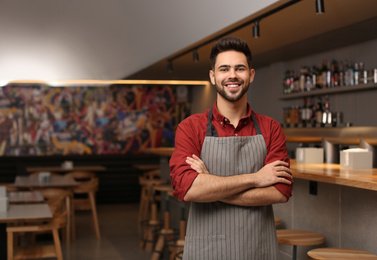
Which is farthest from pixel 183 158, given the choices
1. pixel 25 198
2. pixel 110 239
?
pixel 110 239

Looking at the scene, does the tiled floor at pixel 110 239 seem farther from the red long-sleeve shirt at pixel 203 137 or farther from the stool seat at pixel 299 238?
the red long-sleeve shirt at pixel 203 137

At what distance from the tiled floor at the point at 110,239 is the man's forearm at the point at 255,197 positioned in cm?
409

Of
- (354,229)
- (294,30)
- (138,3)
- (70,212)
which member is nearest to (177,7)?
(138,3)

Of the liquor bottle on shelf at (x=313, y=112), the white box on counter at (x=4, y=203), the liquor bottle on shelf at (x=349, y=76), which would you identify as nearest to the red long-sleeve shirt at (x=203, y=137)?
the white box on counter at (x=4, y=203)

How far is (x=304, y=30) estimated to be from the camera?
16.2 feet

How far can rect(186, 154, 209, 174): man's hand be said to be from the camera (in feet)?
6.24

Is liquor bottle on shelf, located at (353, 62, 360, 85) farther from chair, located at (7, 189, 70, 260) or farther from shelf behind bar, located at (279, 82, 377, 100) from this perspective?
chair, located at (7, 189, 70, 260)

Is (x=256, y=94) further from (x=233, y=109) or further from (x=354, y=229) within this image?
(x=233, y=109)

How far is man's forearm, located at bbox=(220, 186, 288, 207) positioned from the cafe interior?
0.94 metres

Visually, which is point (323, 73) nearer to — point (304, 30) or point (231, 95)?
point (304, 30)

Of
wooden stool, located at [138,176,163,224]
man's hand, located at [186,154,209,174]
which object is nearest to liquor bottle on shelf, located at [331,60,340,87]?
wooden stool, located at [138,176,163,224]

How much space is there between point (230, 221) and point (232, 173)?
19 cm

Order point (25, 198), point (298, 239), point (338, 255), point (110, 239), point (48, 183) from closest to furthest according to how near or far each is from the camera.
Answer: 1. point (338, 255)
2. point (298, 239)
3. point (25, 198)
4. point (48, 183)
5. point (110, 239)

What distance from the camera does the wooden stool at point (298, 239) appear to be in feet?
10.3
